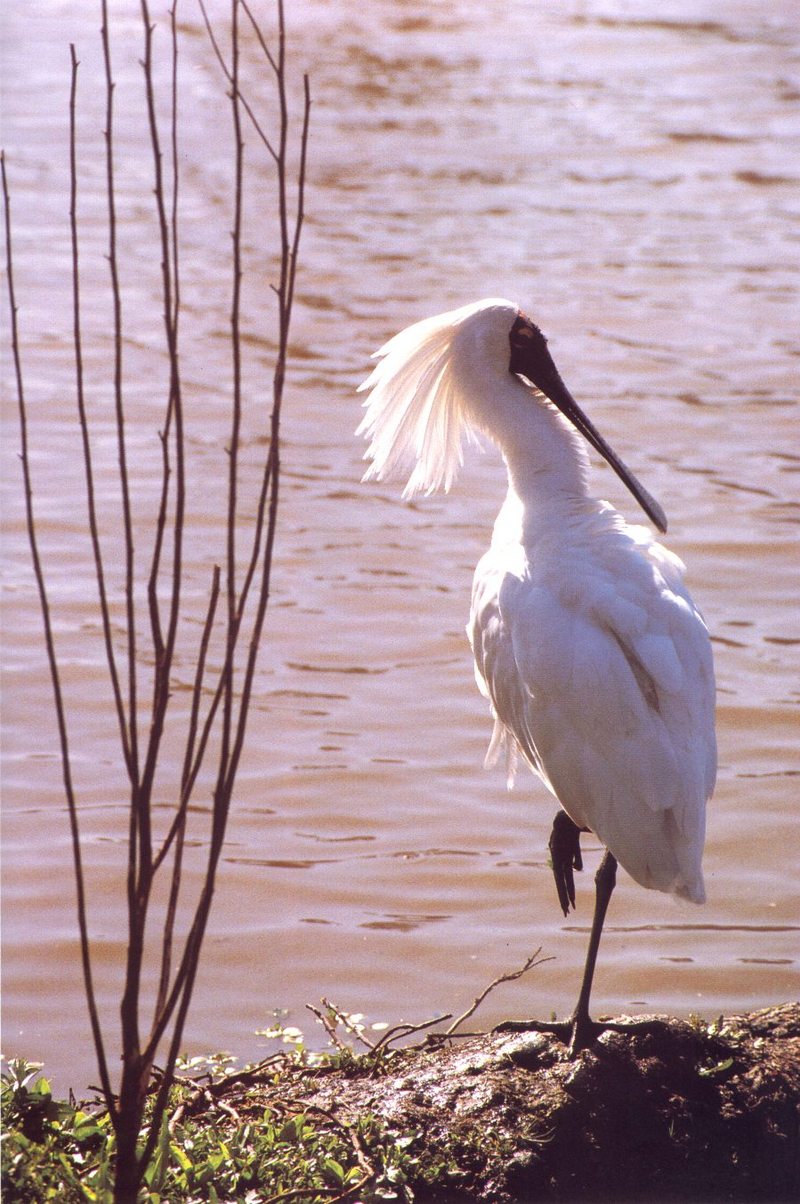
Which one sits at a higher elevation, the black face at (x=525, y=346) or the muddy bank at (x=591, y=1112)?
the black face at (x=525, y=346)

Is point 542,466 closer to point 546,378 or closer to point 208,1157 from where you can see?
point 546,378

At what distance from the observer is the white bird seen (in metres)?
4.52

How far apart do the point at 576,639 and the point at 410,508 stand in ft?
20.2

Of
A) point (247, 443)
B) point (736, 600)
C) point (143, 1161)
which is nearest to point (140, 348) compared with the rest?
point (247, 443)

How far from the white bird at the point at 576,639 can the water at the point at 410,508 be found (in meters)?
1.40

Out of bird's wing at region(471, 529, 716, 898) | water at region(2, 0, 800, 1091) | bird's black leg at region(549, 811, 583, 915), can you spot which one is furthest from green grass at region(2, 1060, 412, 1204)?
water at region(2, 0, 800, 1091)

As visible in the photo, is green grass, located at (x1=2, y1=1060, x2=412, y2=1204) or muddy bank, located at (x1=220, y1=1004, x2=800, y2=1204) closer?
green grass, located at (x1=2, y1=1060, x2=412, y2=1204)

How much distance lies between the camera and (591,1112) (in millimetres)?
4344

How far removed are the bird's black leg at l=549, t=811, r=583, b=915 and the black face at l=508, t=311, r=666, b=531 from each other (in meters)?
1.08

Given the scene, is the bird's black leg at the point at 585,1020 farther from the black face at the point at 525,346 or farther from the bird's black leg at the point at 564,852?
the black face at the point at 525,346

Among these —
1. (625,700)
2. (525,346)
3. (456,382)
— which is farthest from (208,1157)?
(525,346)

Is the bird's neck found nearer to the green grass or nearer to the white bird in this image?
the white bird

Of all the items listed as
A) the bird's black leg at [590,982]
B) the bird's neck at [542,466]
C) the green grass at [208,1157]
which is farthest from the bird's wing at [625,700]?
the green grass at [208,1157]

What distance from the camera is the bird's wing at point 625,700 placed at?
14.8 feet
